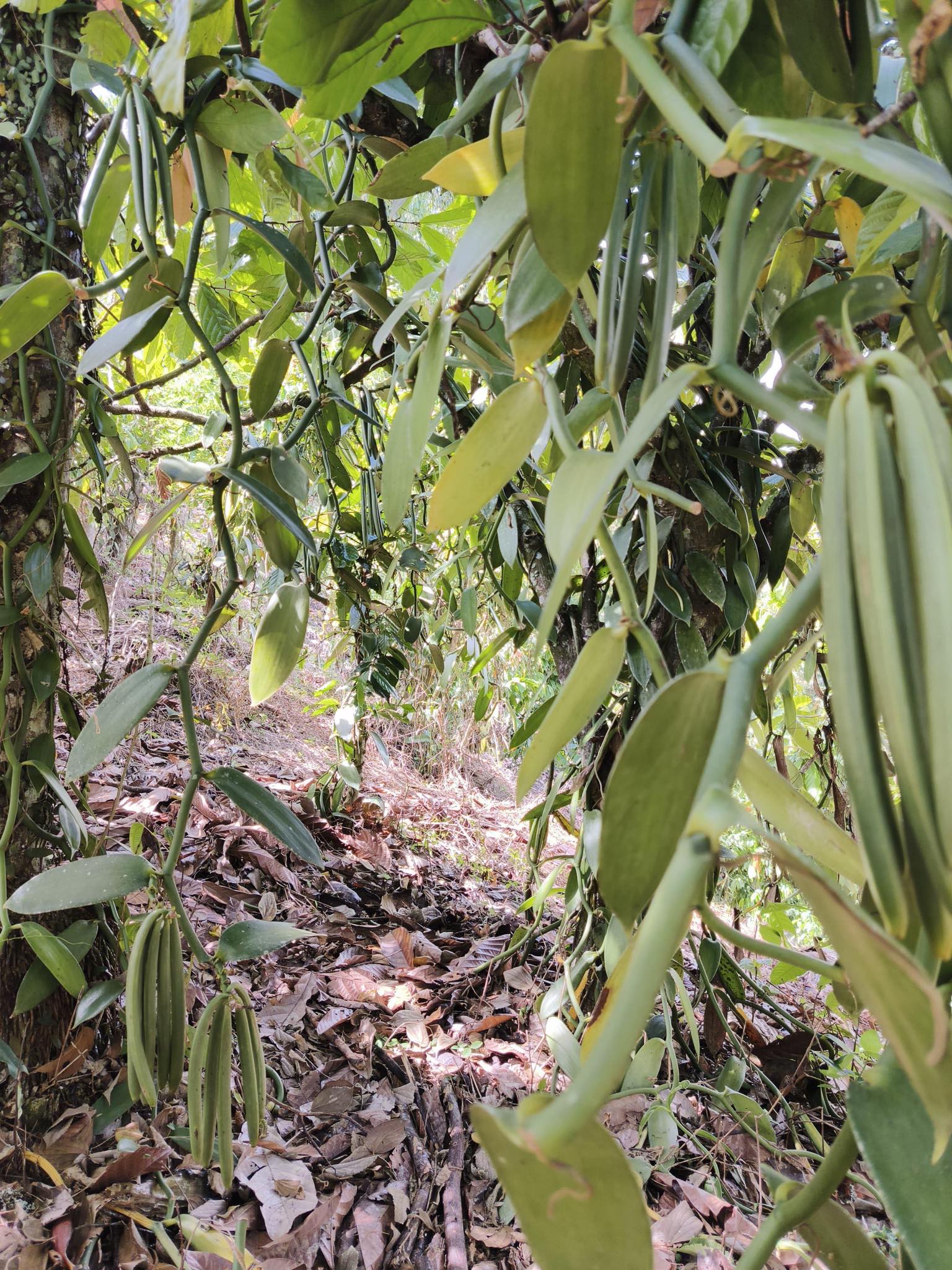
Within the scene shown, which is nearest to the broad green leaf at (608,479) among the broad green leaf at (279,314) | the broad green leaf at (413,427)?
the broad green leaf at (413,427)

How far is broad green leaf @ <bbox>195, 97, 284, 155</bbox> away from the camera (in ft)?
1.45

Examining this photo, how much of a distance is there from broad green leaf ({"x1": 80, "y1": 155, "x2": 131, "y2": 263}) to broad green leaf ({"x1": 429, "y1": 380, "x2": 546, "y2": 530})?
1.05ft

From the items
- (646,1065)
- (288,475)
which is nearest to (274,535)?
(288,475)

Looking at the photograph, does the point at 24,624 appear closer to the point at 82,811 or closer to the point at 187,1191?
the point at 82,811

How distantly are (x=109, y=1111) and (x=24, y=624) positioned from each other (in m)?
0.41

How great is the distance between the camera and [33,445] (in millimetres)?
635

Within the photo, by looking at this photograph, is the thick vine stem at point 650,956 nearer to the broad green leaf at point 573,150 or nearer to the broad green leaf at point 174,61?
the broad green leaf at point 573,150

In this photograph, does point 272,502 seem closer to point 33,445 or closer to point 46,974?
point 33,445

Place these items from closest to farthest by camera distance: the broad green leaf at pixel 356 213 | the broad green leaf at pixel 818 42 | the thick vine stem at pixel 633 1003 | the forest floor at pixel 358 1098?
the thick vine stem at pixel 633 1003, the broad green leaf at pixel 818 42, the broad green leaf at pixel 356 213, the forest floor at pixel 358 1098

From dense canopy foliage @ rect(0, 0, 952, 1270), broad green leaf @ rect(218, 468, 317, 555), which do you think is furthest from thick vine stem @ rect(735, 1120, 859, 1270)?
broad green leaf @ rect(218, 468, 317, 555)

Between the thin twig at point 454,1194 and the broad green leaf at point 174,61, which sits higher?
the broad green leaf at point 174,61

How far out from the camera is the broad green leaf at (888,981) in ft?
0.35

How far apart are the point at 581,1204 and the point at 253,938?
0.41 m

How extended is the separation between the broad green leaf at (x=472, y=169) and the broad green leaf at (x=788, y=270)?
207 mm
